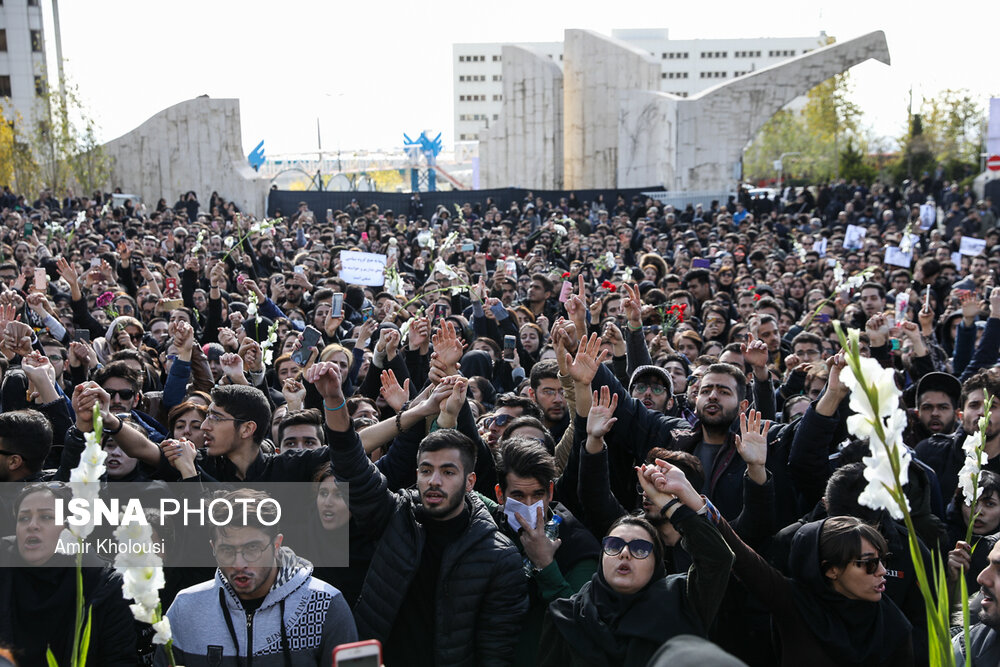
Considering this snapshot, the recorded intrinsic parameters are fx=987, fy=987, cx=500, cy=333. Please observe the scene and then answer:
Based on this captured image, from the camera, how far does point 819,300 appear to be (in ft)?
37.0

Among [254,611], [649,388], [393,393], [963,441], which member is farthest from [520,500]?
[963,441]

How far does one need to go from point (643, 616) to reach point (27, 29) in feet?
222

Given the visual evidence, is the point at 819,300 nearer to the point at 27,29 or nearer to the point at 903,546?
the point at 903,546

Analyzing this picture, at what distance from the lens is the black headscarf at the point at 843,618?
11.4 feet

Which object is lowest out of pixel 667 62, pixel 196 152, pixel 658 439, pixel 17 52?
pixel 658 439

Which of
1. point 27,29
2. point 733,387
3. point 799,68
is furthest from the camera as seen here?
point 27,29

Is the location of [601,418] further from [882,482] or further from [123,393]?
[123,393]

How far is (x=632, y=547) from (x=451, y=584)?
0.78m

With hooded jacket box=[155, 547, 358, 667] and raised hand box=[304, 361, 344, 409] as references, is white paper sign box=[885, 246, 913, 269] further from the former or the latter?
hooded jacket box=[155, 547, 358, 667]

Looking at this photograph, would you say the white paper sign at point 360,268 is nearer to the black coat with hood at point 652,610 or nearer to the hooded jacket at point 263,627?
the hooded jacket at point 263,627

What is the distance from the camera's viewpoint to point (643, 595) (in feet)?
11.3

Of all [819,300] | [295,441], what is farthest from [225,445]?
[819,300]

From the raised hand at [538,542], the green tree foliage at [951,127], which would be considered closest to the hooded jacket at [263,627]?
the raised hand at [538,542]

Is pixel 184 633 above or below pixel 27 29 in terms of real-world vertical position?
below
